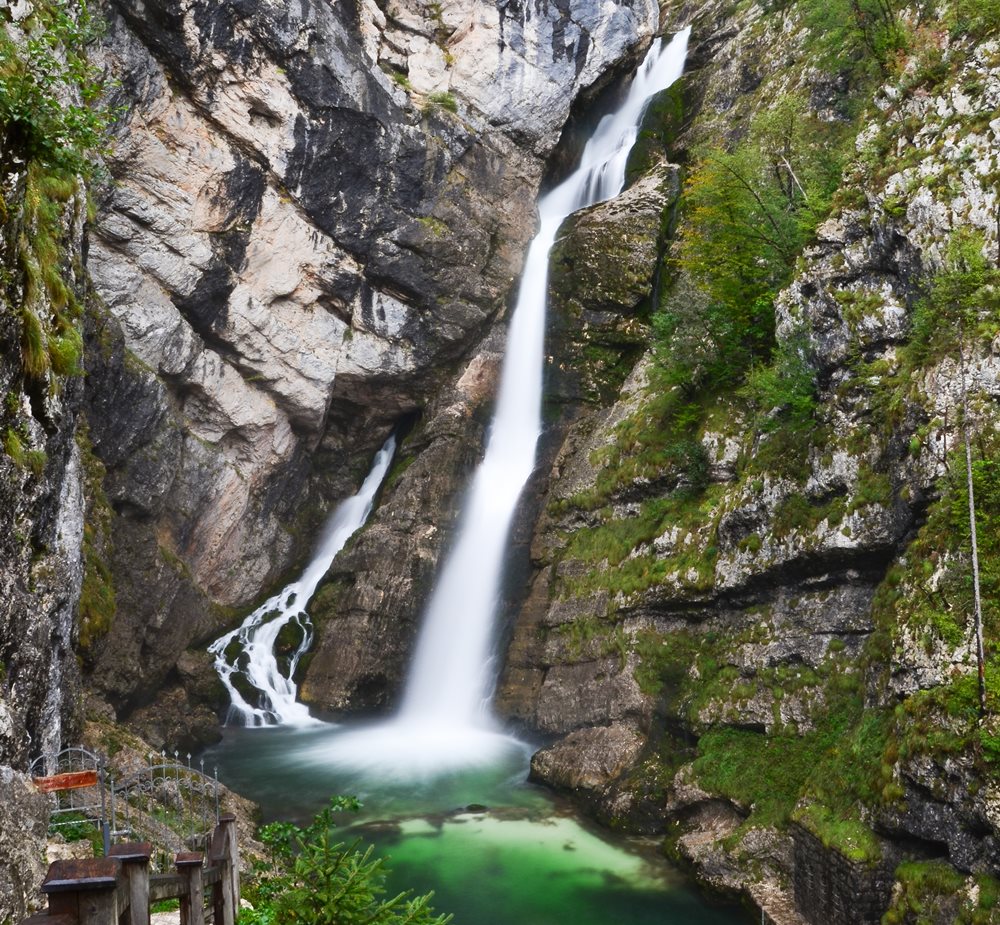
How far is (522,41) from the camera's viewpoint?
A: 107ft

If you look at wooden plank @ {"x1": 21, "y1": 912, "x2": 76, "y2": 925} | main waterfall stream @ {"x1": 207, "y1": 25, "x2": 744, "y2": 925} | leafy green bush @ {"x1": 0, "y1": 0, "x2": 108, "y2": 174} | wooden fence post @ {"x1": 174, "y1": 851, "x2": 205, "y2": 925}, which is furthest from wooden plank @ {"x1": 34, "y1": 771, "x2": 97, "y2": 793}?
main waterfall stream @ {"x1": 207, "y1": 25, "x2": 744, "y2": 925}

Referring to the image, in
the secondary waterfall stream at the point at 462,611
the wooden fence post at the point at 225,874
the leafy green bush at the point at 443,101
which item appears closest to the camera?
the wooden fence post at the point at 225,874

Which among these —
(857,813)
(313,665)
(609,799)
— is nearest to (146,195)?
(313,665)

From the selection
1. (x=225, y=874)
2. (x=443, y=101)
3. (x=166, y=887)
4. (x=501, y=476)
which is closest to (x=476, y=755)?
(x=501, y=476)

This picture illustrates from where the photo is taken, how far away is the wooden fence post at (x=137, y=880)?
3.64 m

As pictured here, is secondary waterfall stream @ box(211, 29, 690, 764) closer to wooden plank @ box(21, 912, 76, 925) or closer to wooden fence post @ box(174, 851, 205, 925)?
wooden fence post @ box(174, 851, 205, 925)

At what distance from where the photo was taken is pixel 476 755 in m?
20.0

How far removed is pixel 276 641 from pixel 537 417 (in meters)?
12.0

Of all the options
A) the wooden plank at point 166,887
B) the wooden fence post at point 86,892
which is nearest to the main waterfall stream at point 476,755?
the wooden plank at point 166,887

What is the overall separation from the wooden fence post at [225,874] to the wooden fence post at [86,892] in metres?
2.63

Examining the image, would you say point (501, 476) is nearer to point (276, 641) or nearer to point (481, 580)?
point (481, 580)

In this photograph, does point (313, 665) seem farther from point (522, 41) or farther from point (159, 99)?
point (522, 41)

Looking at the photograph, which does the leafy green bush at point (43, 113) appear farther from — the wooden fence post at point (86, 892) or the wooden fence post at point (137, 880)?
the wooden fence post at point (86, 892)

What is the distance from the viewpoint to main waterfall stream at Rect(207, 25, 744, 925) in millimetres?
13547
